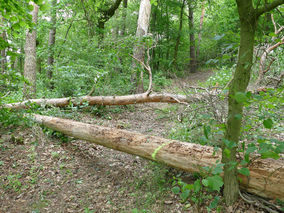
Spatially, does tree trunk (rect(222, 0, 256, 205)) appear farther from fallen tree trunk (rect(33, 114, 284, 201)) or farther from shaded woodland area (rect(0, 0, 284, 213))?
A: fallen tree trunk (rect(33, 114, 284, 201))

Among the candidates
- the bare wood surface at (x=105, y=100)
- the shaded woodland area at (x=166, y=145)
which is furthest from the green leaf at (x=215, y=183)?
the bare wood surface at (x=105, y=100)

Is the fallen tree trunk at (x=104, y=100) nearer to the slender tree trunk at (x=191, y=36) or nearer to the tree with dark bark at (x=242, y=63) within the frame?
the tree with dark bark at (x=242, y=63)

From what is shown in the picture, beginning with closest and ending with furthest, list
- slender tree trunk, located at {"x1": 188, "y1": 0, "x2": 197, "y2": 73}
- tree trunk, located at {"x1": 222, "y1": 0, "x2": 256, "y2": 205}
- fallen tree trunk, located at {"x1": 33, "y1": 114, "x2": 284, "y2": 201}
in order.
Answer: tree trunk, located at {"x1": 222, "y1": 0, "x2": 256, "y2": 205} < fallen tree trunk, located at {"x1": 33, "y1": 114, "x2": 284, "y2": 201} < slender tree trunk, located at {"x1": 188, "y1": 0, "x2": 197, "y2": 73}

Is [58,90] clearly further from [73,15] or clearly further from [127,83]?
[73,15]

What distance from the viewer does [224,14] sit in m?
15.5

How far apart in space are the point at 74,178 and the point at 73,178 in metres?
0.02

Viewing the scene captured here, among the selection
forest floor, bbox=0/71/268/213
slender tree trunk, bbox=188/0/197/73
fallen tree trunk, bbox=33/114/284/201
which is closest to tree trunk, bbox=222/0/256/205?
fallen tree trunk, bbox=33/114/284/201

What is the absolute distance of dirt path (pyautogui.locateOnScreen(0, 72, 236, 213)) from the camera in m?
2.96

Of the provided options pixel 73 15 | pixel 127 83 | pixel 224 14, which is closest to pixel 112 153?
pixel 127 83

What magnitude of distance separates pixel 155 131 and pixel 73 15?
761cm

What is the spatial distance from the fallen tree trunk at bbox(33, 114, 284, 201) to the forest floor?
296 millimetres

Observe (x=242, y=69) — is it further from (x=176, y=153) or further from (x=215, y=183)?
(x=176, y=153)

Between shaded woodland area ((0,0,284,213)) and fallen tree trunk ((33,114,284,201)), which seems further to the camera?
fallen tree trunk ((33,114,284,201))

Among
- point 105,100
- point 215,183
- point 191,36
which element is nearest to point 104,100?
point 105,100
